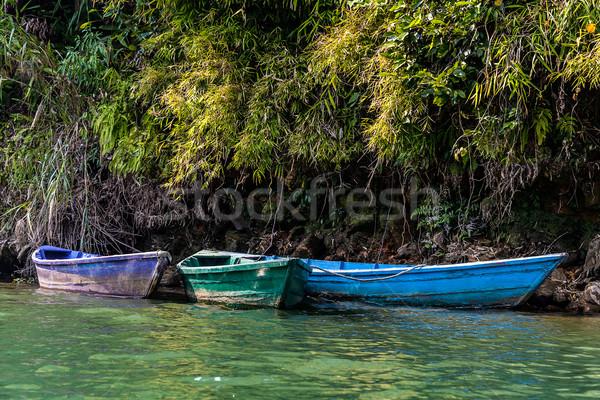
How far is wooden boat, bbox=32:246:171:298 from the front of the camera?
7125mm

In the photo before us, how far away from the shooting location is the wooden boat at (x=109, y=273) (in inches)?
281

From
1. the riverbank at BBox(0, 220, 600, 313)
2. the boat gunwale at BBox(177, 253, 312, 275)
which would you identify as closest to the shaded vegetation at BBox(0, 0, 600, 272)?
the riverbank at BBox(0, 220, 600, 313)

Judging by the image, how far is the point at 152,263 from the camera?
709 centimetres

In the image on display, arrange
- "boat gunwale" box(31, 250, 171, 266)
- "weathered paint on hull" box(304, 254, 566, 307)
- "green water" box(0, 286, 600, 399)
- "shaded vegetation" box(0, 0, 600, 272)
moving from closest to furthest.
Answer: 1. "green water" box(0, 286, 600, 399)
2. "shaded vegetation" box(0, 0, 600, 272)
3. "weathered paint on hull" box(304, 254, 566, 307)
4. "boat gunwale" box(31, 250, 171, 266)

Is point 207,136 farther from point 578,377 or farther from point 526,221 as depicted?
point 578,377

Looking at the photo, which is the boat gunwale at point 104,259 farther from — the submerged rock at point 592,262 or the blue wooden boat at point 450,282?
the submerged rock at point 592,262

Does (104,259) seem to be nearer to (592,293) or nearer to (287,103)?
(287,103)

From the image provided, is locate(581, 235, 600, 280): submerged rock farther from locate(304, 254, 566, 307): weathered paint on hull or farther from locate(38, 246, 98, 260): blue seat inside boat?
locate(38, 246, 98, 260): blue seat inside boat

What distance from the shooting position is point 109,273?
736cm

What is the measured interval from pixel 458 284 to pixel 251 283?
2506 millimetres

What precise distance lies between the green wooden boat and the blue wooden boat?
58cm

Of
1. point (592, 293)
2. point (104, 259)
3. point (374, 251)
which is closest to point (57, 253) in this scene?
point (104, 259)

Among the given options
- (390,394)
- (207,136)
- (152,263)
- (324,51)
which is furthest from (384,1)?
(390,394)

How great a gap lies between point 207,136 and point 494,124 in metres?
3.87
